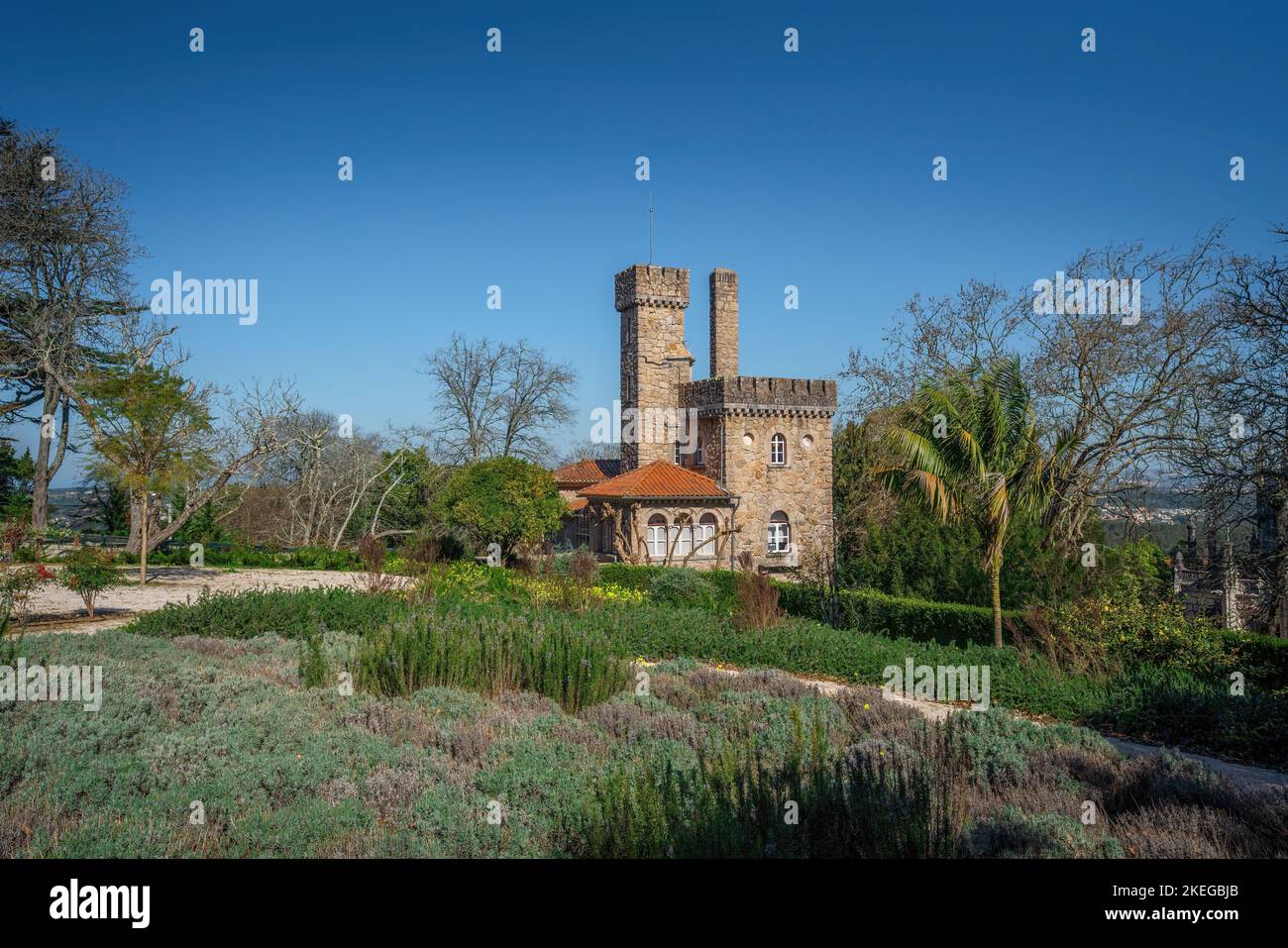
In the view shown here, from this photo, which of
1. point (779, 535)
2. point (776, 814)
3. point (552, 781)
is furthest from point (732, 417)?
point (776, 814)

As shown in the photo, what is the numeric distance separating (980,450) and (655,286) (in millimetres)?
21111

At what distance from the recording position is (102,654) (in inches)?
357

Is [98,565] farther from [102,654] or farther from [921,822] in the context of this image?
[921,822]

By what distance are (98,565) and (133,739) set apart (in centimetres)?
914

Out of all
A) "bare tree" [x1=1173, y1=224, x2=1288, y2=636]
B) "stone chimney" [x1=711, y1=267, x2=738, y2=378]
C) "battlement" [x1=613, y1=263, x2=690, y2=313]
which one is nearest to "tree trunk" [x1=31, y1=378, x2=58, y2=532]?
"battlement" [x1=613, y1=263, x2=690, y2=313]

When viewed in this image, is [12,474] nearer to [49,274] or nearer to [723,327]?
[49,274]

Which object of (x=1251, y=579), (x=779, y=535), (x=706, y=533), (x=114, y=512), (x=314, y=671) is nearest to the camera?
(x=314, y=671)

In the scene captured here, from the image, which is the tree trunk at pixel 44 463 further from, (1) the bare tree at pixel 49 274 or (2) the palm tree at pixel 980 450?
(2) the palm tree at pixel 980 450

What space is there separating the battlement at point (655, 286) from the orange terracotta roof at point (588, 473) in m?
6.49

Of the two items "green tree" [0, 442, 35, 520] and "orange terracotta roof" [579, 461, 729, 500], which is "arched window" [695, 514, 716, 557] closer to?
"orange terracotta roof" [579, 461, 729, 500]

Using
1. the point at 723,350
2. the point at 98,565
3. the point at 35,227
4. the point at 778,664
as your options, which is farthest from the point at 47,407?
the point at 778,664

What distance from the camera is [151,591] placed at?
1847cm

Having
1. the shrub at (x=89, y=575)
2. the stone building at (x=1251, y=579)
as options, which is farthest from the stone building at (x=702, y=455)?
the stone building at (x=1251, y=579)

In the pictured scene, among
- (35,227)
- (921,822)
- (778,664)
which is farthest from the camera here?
(35,227)
